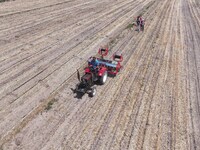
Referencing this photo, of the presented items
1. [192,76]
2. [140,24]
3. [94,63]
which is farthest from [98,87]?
[140,24]

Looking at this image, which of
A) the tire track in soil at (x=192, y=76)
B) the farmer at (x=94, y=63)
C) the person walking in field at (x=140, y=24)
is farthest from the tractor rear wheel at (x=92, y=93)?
the person walking in field at (x=140, y=24)

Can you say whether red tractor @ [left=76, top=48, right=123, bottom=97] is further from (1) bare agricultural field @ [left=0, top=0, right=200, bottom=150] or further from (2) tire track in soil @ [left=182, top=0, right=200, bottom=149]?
(2) tire track in soil @ [left=182, top=0, right=200, bottom=149]

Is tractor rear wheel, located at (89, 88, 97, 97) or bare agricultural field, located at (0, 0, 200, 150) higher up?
tractor rear wheel, located at (89, 88, 97, 97)

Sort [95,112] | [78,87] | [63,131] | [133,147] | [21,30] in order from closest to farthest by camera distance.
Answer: [133,147], [63,131], [95,112], [78,87], [21,30]

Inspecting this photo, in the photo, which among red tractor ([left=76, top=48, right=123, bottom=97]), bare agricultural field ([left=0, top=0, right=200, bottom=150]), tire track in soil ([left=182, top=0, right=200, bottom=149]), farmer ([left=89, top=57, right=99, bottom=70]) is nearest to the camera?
bare agricultural field ([left=0, top=0, right=200, bottom=150])

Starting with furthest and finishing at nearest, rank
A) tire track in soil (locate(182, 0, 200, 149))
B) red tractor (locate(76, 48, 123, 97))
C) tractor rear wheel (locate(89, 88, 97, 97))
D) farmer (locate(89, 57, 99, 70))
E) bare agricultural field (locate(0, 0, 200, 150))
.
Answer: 1. farmer (locate(89, 57, 99, 70))
2. tractor rear wheel (locate(89, 88, 97, 97))
3. red tractor (locate(76, 48, 123, 97))
4. tire track in soil (locate(182, 0, 200, 149))
5. bare agricultural field (locate(0, 0, 200, 150))

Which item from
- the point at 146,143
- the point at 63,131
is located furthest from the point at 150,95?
the point at 63,131

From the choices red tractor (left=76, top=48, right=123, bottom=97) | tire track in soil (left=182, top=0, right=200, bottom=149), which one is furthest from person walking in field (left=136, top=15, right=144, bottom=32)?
red tractor (left=76, top=48, right=123, bottom=97)

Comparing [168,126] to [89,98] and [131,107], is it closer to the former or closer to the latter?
[131,107]
